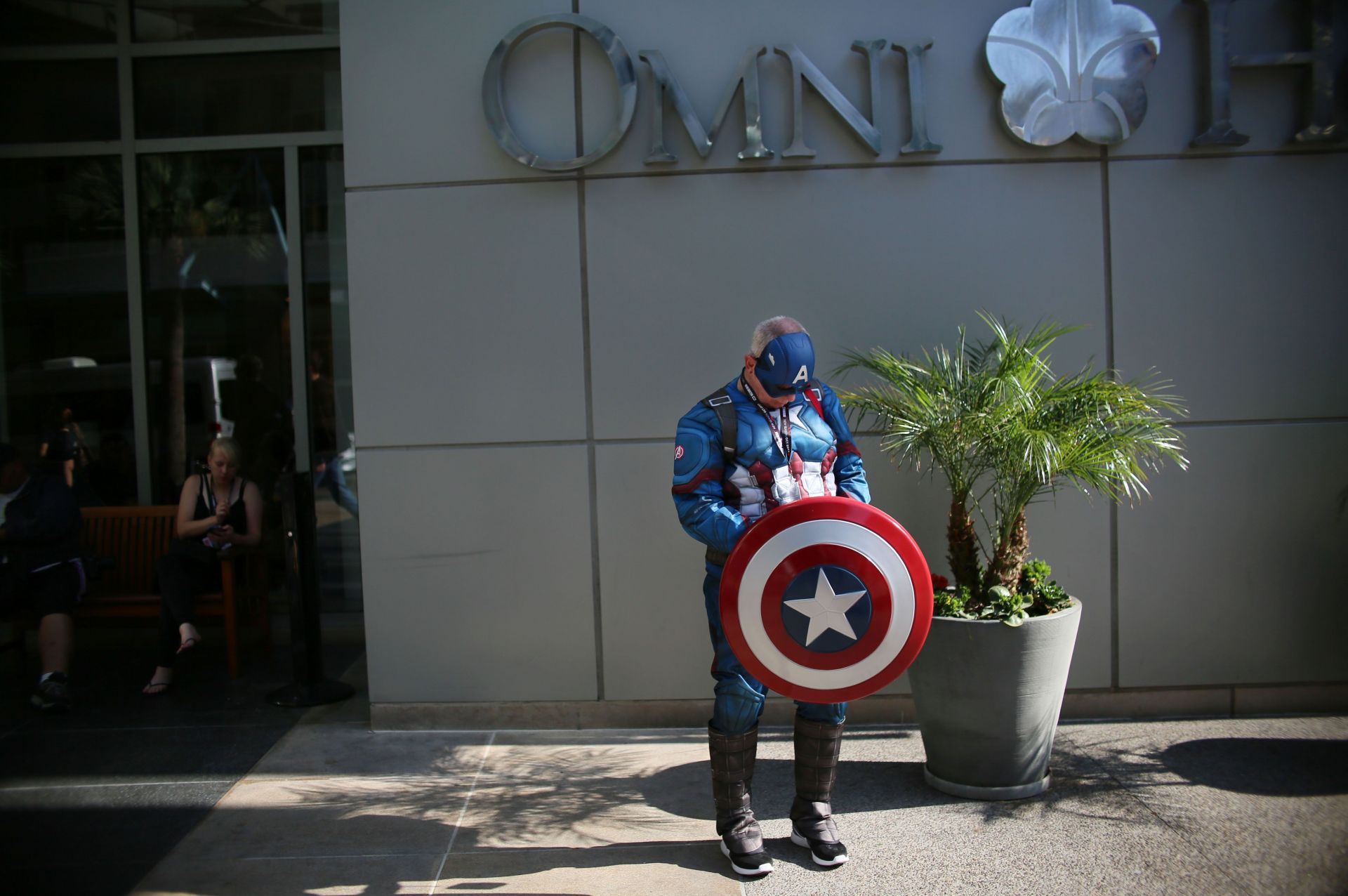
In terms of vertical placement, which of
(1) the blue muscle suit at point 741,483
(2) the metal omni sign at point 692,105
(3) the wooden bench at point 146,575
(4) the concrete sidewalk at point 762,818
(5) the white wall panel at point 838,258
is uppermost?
(2) the metal omni sign at point 692,105

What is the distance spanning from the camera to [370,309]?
193 inches

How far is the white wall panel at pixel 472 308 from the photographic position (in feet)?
16.0

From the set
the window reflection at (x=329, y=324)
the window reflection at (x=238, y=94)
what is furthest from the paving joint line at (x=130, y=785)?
the window reflection at (x=238, y=94)

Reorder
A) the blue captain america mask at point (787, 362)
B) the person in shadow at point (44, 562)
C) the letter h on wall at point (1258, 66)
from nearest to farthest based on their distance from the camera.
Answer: the blue captain america mask at point (787, 362)
the letter h on wall at point (1258, 66)
the person in shadow at point (44, 562)

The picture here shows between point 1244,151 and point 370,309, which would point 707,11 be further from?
point 1244,151

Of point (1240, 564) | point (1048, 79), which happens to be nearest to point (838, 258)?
point (1048, 79)

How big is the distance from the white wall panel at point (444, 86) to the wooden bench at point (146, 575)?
2.56 meters

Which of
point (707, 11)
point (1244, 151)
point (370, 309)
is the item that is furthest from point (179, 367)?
point (1244, 151)

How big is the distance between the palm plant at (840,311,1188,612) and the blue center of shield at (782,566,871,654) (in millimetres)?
1047

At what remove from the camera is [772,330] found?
3.37 meters

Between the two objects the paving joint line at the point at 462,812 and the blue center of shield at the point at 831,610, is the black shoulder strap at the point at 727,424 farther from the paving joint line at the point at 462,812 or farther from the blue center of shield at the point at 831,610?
the paving joint line at the point at 462,812

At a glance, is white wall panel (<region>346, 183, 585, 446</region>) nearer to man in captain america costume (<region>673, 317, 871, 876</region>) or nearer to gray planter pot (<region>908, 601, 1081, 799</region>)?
man in captain america costume (<region>673, 317, 871, 876</region>)

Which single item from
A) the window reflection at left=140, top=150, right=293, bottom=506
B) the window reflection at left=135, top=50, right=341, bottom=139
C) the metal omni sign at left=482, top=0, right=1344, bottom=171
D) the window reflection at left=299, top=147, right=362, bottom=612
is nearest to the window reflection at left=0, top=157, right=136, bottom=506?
the window reflection at left=140, top=150, right=293, bottom=506

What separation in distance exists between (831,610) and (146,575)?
5120 mm
